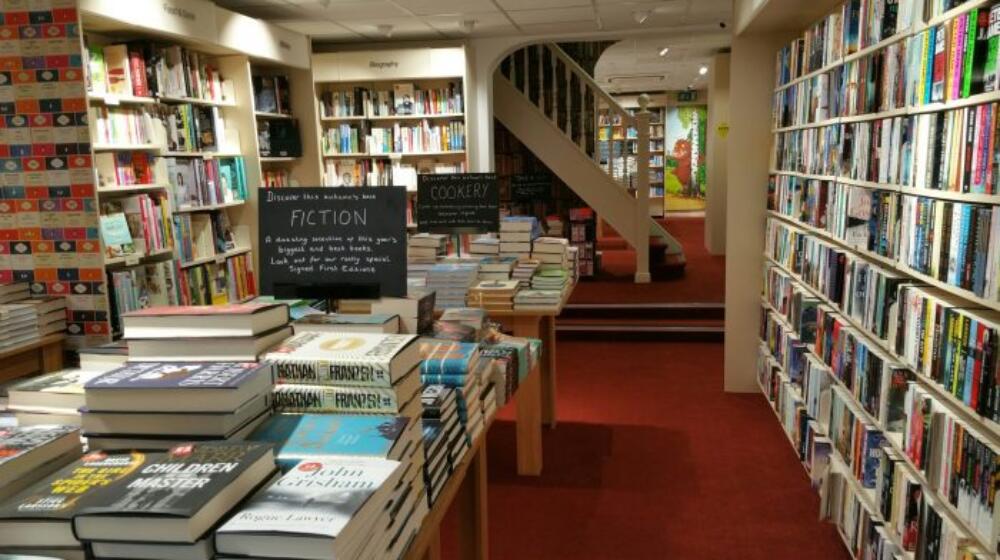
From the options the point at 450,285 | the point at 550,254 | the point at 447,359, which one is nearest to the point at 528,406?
the point at 450,285

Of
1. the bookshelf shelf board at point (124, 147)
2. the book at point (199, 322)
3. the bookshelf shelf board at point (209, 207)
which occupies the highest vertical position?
the bookshelf shelf board at point (124, 147)

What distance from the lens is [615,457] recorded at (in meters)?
4.10

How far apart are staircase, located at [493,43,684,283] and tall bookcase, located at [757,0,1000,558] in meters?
4.68

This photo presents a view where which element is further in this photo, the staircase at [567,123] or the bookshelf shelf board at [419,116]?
the staircase at [567,123]

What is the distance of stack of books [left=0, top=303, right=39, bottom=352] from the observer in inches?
138

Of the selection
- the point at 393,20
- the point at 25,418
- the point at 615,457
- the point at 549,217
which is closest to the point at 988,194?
the point at 25,418

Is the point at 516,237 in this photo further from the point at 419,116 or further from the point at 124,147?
the point at 419,116

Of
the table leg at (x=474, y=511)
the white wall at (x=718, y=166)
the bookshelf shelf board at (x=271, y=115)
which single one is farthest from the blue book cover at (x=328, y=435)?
the white wall at (x=718, y=166)

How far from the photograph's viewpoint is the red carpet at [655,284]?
24.8 feet

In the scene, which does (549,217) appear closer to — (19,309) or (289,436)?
(19,309)

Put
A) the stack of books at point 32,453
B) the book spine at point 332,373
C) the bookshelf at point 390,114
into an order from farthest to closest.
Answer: the bookshelf at point 390,114 < the book spine at point 332,373 < the stack of books at point 32,453

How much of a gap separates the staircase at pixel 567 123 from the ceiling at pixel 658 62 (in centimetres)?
84

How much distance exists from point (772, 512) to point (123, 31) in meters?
4.43

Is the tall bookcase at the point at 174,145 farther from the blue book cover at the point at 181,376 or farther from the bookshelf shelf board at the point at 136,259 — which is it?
the blue book cover at the point at 181,376
